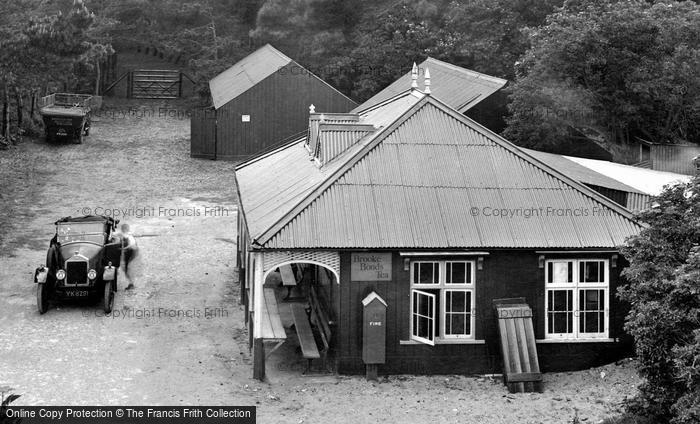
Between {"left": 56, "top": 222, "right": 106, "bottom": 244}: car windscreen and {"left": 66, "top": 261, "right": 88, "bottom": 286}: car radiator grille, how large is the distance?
1231mm

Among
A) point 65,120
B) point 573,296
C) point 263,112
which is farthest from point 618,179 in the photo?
point 65,120

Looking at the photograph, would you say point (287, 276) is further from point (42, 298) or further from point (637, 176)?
point (637, 176)

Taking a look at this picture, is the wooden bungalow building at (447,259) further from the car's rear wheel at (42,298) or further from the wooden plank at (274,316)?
the car's rear wheel at (42,298)

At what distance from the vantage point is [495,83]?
33.8m

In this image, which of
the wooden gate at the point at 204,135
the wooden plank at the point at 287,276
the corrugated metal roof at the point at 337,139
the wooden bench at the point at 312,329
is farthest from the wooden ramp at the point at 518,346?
the wooden gate at the point at 204,135

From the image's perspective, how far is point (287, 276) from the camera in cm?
2280

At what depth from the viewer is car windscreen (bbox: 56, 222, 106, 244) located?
22719 mm

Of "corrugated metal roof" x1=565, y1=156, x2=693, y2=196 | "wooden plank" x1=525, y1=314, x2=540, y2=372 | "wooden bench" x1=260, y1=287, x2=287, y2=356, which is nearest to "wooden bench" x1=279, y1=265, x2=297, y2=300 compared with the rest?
"wooden bench" x1=260, y1=287, x2=287, y2=356

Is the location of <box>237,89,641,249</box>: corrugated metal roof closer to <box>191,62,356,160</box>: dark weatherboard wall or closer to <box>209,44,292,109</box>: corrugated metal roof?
<box>191,62,356,160</box>: dark weatherboard wall

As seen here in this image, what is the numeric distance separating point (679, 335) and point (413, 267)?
17.8 feet

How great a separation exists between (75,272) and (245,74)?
2609 cm

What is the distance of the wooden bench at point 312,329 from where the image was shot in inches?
715

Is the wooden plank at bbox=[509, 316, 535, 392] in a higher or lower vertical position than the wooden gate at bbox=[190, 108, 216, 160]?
lower

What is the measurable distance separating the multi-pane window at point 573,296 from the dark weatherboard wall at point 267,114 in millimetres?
24009
